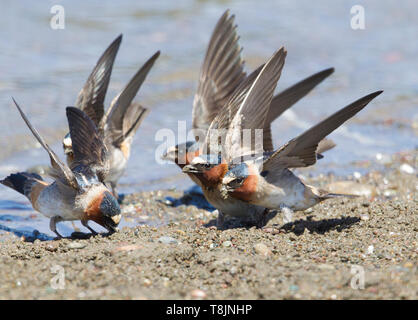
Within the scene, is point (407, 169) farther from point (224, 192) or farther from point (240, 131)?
point (224, 192)

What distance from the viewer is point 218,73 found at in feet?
25.2

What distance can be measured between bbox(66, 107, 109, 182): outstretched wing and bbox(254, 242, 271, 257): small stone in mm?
1895

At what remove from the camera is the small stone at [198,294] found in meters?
3.91

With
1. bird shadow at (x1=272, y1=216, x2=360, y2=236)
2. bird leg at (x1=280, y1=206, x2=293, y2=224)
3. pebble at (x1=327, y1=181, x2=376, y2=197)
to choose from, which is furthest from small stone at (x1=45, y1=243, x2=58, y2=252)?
pebble at (x1=327, y1=181, x2=376, y2=197)

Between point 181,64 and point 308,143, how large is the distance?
7084 millimetres

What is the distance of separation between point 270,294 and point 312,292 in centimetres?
25

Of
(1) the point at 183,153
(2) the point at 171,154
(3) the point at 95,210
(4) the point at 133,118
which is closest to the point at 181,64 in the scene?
(4) the point at 133,118

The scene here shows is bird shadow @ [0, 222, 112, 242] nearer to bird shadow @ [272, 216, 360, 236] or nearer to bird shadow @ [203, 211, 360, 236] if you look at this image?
bird shadow @ [203, 211, 360, 236]

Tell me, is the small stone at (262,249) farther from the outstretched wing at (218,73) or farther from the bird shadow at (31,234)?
the outstretched wing at (218,73)

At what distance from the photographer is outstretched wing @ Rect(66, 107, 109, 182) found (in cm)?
598

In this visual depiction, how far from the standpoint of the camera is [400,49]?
1319cm

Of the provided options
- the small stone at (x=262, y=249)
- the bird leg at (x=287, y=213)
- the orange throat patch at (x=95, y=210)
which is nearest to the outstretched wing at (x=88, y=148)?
the orange throat patch at (x=95, y=210)

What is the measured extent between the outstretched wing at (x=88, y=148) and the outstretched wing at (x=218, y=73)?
5.82 ft

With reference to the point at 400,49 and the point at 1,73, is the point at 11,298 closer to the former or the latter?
the point at 1,73
